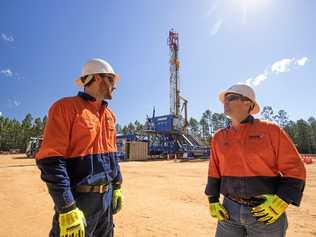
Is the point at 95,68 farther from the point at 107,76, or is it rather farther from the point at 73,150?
the point at 73,150

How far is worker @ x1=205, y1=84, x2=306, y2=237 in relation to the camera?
76.7 inches

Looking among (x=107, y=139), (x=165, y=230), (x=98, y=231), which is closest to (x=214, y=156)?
(x=107, y=139)

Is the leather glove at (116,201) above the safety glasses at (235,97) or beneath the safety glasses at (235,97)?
beneath

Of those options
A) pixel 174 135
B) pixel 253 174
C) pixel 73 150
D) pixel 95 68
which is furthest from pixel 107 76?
pixel 174 135

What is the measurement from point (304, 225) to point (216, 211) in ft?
11.5

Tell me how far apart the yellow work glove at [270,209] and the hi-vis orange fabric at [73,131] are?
1.23m

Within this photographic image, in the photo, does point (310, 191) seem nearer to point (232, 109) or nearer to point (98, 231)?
point (232, 109)

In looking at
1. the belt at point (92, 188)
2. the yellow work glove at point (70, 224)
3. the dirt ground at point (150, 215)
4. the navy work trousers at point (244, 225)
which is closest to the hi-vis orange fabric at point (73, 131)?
the belt at point (92, 188)

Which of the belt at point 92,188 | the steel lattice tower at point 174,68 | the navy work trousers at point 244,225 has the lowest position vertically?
the navy work trousers at point 244,225

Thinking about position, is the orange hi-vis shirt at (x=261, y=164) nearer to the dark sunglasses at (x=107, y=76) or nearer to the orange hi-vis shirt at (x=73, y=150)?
the orange hi-vis shirt at (x=73, y=150)

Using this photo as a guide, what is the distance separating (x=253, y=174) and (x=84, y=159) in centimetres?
126

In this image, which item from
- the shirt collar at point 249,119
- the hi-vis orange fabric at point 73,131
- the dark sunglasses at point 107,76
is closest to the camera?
the hi-vis orange fabric at point 73,131

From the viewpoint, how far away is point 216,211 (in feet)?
7.34

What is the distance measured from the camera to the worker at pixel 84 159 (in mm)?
1778
